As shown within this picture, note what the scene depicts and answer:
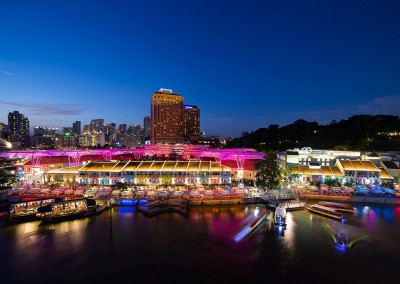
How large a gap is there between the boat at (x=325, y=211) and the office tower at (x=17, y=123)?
201012 mm

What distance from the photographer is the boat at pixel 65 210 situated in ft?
72.3

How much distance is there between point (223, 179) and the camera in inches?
1233

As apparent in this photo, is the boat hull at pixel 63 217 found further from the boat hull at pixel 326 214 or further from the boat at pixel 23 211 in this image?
the boat hull at pixel 326 214

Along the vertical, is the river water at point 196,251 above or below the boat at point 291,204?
below

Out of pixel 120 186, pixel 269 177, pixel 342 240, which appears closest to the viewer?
pixel 342 240

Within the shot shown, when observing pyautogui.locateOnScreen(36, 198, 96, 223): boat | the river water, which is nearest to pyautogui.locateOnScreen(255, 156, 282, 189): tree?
the river water

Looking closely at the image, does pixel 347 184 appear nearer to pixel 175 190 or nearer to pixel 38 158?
pixel 175 190

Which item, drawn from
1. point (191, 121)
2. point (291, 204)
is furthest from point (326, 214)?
point (191, 121)

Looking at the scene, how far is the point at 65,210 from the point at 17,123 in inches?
7529

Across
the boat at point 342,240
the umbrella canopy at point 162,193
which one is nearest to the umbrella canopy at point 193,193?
the umbrella canopy at point 162,193

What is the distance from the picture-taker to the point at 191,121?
14675 cm

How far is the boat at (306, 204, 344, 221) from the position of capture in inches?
889

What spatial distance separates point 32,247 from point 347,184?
1271 inches

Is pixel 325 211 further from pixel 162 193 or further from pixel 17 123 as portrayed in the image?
pixel 17 123
